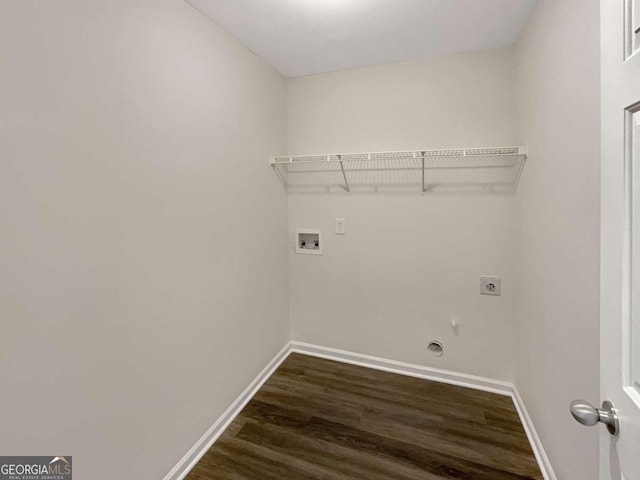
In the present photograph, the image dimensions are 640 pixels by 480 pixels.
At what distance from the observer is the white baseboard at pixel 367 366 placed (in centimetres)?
156

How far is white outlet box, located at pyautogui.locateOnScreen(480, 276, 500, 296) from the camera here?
2100 mm

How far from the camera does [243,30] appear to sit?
5.93 feet

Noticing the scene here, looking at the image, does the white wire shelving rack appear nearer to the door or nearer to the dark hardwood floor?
the door

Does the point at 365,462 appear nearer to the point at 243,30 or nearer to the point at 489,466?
the point at 489,466

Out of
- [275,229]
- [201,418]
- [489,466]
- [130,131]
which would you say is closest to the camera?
[130,131]

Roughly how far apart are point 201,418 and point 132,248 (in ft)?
3.51

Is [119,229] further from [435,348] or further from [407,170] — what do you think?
[435,348]

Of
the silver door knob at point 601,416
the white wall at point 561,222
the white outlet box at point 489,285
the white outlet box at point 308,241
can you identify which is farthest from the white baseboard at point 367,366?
the silver door knob at point 601,416

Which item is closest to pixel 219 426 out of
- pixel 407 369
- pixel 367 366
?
pixel 367 366

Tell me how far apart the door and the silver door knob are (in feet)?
0.04

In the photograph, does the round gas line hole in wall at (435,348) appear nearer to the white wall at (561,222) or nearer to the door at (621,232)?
the white wall at (561,222)

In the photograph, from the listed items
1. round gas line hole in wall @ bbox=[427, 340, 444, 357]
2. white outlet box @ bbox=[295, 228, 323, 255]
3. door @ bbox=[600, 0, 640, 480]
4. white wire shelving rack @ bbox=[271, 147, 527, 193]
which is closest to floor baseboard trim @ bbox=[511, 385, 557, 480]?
round gas line hole in wall @ bbox=[427, 340, 444, 357]

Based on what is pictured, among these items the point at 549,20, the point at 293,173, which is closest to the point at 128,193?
the point at 293,173

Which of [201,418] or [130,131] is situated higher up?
[130,131]
